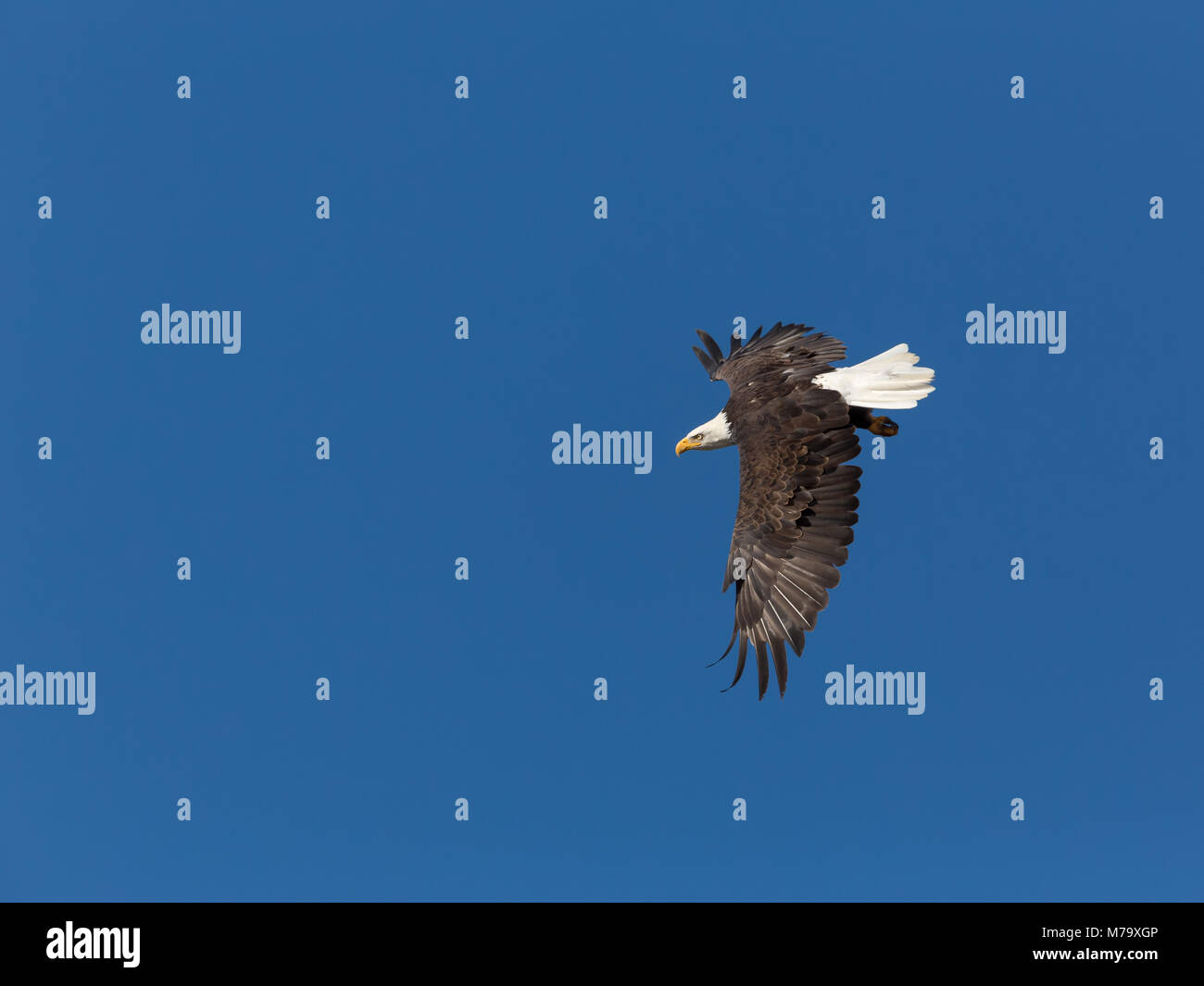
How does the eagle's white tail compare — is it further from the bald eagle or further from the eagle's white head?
the eagle's white head

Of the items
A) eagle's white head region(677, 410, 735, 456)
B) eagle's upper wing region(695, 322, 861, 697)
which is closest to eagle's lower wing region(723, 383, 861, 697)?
eagle's upper wing region(695, 322, 861, 697)

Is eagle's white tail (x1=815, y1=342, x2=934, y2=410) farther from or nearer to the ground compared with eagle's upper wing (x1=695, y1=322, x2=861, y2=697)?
farther from the ground

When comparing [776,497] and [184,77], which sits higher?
[184,77]

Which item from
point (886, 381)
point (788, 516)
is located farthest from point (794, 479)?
point (886, 381)

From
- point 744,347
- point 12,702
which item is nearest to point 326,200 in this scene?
point 744,347

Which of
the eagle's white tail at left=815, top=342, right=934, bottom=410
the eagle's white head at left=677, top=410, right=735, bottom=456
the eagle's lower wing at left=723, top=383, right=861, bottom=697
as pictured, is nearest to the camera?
the eagle's lower wing at left=723, top=383, right=861, bottom=697

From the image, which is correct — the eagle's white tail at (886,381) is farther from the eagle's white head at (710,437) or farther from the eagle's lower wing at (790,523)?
the eagle's white head at (710,437)
